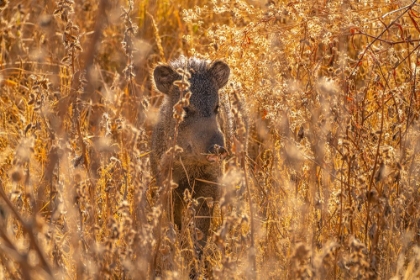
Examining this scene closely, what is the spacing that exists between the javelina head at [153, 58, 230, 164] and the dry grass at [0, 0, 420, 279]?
227mm

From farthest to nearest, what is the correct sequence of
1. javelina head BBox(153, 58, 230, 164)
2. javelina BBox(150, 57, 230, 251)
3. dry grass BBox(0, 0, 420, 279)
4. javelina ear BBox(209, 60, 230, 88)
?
javelina ear BBox(209, 60, 230, 88) < javelina BBox(150, 57, 230, 251) < javelina head BBox(153, 58, 230, 164) < dry grass BBox(0, 0, 420, 279)

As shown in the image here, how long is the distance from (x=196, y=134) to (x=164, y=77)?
2.67ft

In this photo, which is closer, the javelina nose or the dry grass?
the dry grass

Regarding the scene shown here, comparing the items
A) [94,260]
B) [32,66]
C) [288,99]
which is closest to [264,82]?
[288,99]

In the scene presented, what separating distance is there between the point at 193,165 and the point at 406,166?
1494 millimetres

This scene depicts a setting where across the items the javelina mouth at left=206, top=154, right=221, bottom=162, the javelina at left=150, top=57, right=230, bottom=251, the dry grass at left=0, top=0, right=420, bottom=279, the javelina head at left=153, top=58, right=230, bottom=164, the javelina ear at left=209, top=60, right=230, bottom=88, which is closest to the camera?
the dry grass at left=0, top=0, right=420, bottom=279

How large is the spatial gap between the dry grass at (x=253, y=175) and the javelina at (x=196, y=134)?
191 millimetres

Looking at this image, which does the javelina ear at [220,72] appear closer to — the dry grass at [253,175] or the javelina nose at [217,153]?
the dry grass at [253,175]

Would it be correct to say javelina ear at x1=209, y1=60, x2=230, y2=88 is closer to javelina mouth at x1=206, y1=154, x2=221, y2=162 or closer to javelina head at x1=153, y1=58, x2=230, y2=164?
javelina head at x1=153, y1=58, x2=230, y2=164

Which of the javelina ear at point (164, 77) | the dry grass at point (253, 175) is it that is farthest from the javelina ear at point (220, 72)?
the javelina ear at point (164, 77)

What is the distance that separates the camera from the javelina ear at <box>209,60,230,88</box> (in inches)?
219

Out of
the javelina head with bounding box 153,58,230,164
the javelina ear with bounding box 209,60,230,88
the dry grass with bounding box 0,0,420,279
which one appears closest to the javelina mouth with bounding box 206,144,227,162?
the javelina head with bounding box 153,58,230,164

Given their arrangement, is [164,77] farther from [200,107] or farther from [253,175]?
[253,175]

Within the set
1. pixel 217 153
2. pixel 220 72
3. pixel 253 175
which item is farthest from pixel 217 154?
pixel 220 72
